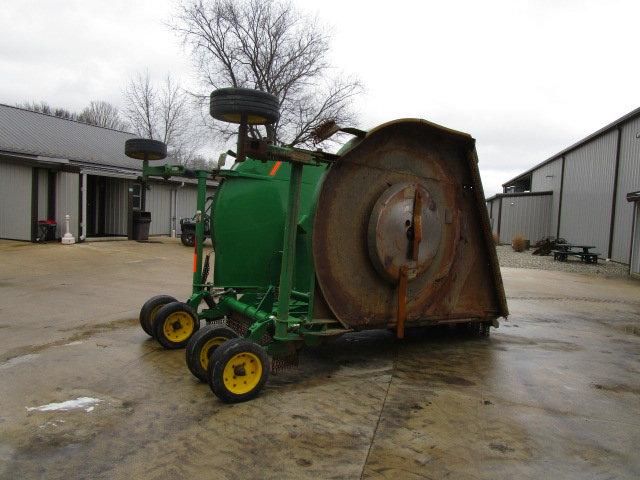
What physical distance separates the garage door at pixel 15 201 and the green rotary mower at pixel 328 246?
1381 centimetres

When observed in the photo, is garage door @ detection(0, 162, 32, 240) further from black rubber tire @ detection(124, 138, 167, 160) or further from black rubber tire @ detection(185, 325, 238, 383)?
black rubber tire @ detection(185, 325, 238, 383)

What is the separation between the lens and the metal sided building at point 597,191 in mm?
19373

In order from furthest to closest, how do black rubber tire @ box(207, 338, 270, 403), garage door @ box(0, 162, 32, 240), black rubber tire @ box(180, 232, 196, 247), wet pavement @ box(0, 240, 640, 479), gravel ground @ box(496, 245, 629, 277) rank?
1. black rubber tire @ box(180, 232, 196, 247)
2. garage door @ box(0, 162, 32, 240)
3. gravel ground @ box(496, 245, 629, 277)
4. black rubber tire @ box(207, 338, 270, 403)
5. wet pavement @ box(0, 240, 640, 479)

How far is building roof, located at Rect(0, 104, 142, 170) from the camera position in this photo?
19.6m

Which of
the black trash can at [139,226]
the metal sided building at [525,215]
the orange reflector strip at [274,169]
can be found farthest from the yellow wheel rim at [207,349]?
the metal sided building at [525,215]

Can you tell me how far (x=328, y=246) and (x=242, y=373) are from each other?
1363 millimetres

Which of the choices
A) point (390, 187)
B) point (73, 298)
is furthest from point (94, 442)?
point (73, 298)

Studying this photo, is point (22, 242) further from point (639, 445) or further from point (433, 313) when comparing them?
point (639, 445)

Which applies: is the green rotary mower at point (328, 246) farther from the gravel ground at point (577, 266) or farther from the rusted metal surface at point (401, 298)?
the gravel ground at point (577, 266)

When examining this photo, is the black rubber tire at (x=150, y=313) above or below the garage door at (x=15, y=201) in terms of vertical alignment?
below

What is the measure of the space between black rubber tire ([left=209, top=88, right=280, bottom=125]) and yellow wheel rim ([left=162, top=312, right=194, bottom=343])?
2378 mm

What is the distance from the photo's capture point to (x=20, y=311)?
707cm

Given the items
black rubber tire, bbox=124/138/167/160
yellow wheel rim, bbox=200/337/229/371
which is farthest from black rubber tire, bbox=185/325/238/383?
black rubber tire, bbox=124/138/167/160

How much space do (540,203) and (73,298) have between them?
28178 millimetres
